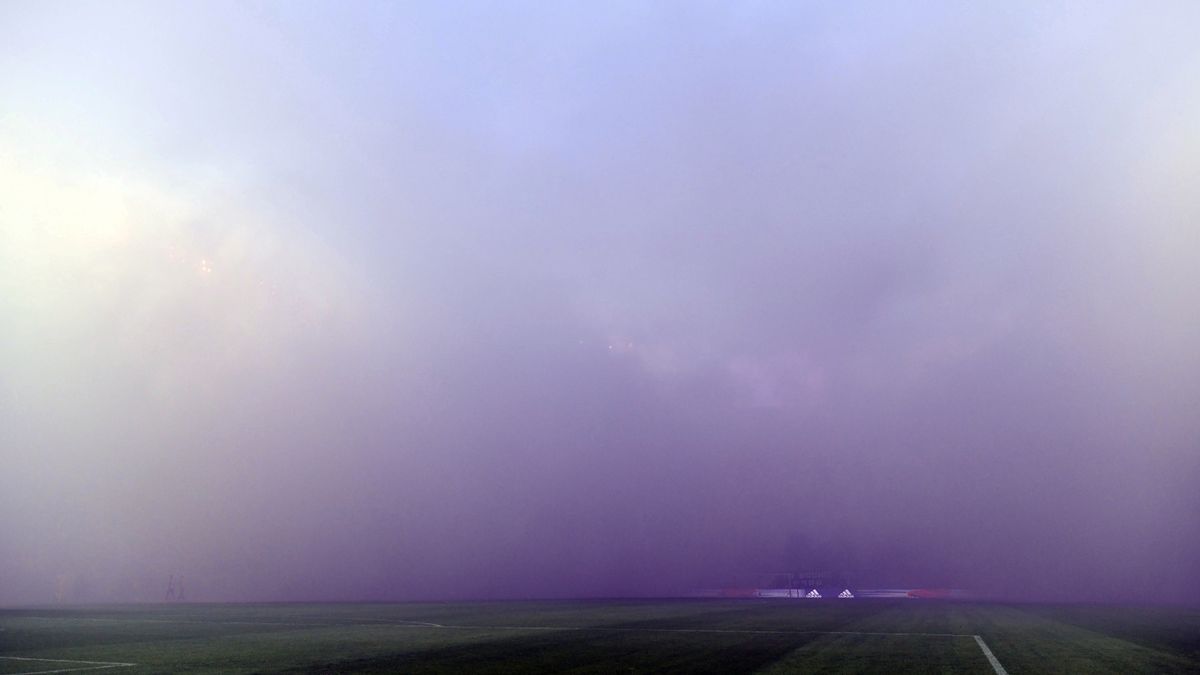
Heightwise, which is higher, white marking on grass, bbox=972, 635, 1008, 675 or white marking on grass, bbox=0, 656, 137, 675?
white marking on grass, bbox=0, 656, 137, 675

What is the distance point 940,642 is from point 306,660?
30464mm

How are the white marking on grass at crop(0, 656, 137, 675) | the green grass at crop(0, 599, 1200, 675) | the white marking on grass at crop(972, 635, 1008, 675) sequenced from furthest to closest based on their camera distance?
the green grass at crop(0, 599, 1200, 675) < the white marking on grass at crop(972, 635, 1008, 675) < the white marking on grass at crop(0, 656, 137, 675)

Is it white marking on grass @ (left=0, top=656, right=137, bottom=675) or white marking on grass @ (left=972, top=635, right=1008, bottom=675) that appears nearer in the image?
white marking on grass @ (left=0, top=656, right=137, bottom=675)

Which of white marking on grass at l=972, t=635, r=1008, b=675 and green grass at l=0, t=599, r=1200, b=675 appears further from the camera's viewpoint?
green grass at l=0, t=599, r=1200, b=675

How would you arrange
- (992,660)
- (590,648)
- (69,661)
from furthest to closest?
(590,648)
(992,660)
(69,661)

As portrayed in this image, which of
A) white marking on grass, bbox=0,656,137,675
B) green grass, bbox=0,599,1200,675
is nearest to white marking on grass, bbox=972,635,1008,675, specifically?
green grass, bbox=0,599,1200,675

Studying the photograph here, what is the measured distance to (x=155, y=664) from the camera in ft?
89.0

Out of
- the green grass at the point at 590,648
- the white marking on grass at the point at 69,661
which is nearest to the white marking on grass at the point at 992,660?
the green grass at the point at 590,648

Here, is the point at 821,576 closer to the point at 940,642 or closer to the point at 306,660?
the point at 940,642

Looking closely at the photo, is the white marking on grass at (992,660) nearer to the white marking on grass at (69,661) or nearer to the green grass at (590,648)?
the green grass at (590,648)

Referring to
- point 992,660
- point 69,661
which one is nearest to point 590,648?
point 992,660

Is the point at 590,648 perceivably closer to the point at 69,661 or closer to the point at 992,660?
the point at 992,660

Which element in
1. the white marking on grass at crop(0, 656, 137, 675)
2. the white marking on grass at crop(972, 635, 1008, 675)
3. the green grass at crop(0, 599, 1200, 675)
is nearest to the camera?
the white marking on grass at crop(0, 656, 137, 675)

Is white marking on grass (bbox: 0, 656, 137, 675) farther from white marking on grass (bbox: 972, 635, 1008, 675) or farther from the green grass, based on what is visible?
white marking on grass (bbox: 972, 635, 1008, 675)
